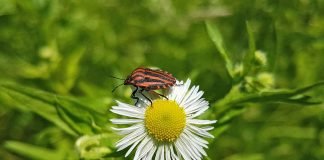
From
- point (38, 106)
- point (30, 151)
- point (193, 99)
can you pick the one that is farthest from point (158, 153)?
point (30, 151)

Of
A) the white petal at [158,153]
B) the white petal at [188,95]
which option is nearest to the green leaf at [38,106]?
the white petal at [158,153]

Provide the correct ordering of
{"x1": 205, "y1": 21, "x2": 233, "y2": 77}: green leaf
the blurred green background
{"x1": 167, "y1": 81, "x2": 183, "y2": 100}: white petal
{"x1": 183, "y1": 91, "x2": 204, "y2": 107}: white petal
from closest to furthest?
{"x1": 183, "y1": 91, "x2": 204, "y2": 107}: white petal, {"x1": 167, "y1": 81, "x2": 183, "y2": 100}: white petal, {"x1": 205, "y1": 21, "x2": 233, "y2": 77}: green leaf, the blurred green background

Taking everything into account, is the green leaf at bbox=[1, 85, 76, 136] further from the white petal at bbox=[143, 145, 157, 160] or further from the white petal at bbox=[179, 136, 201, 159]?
the white petal at bbox=[179, 136, 201, 159]

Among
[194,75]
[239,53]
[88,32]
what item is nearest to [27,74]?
[88,32]

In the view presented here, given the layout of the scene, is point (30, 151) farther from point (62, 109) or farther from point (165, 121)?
point (165, 121)

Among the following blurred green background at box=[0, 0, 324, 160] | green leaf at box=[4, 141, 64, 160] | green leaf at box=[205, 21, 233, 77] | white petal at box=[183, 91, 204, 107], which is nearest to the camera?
white petal at box=[183, 91, 204, 107]

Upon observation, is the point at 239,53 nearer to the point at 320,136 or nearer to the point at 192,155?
the point at 320,136

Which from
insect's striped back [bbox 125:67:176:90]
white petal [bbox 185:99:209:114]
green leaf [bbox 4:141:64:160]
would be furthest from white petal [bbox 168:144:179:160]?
green leaf [bbox 4:141:64:160]
